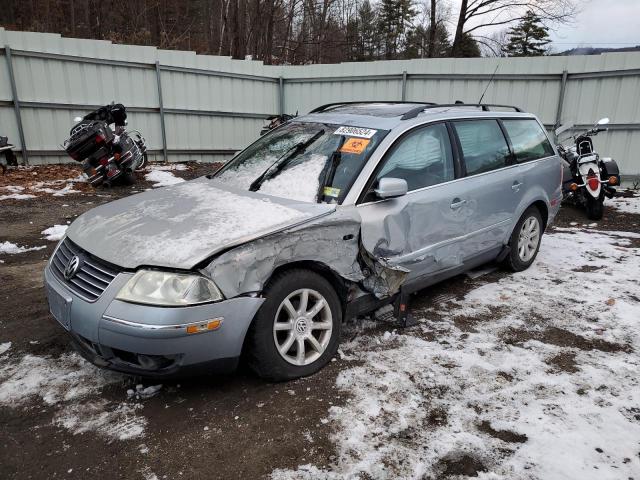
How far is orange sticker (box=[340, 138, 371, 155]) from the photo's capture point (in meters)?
3.48

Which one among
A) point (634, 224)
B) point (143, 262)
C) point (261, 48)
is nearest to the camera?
point (143, 262)

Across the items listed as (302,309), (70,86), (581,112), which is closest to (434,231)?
(302,309)

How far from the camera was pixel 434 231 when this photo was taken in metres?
3.73

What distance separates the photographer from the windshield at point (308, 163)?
3.34m

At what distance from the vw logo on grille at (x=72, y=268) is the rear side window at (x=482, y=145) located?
3.10 metres

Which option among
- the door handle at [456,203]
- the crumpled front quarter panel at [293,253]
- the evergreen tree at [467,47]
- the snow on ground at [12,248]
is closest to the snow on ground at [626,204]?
the door handle at [456,203]

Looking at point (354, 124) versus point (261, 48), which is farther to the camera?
point (261, 48)

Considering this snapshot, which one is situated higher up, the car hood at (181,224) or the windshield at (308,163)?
the windshield at (308,163)

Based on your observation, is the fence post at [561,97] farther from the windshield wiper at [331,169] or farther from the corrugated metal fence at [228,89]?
the windshield wiper at [331,169]

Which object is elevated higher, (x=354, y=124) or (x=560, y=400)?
(x=354, y=124)

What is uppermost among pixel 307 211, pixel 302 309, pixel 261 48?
pixel 261 48

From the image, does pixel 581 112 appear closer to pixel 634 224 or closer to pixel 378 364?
pixel 634 224

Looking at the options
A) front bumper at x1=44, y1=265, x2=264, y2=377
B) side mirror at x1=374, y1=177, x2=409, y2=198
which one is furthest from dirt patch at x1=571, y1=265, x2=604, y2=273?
front bumper at x1=44, y1=265, x2=264, y2=377

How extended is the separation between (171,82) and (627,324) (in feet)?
33.6
